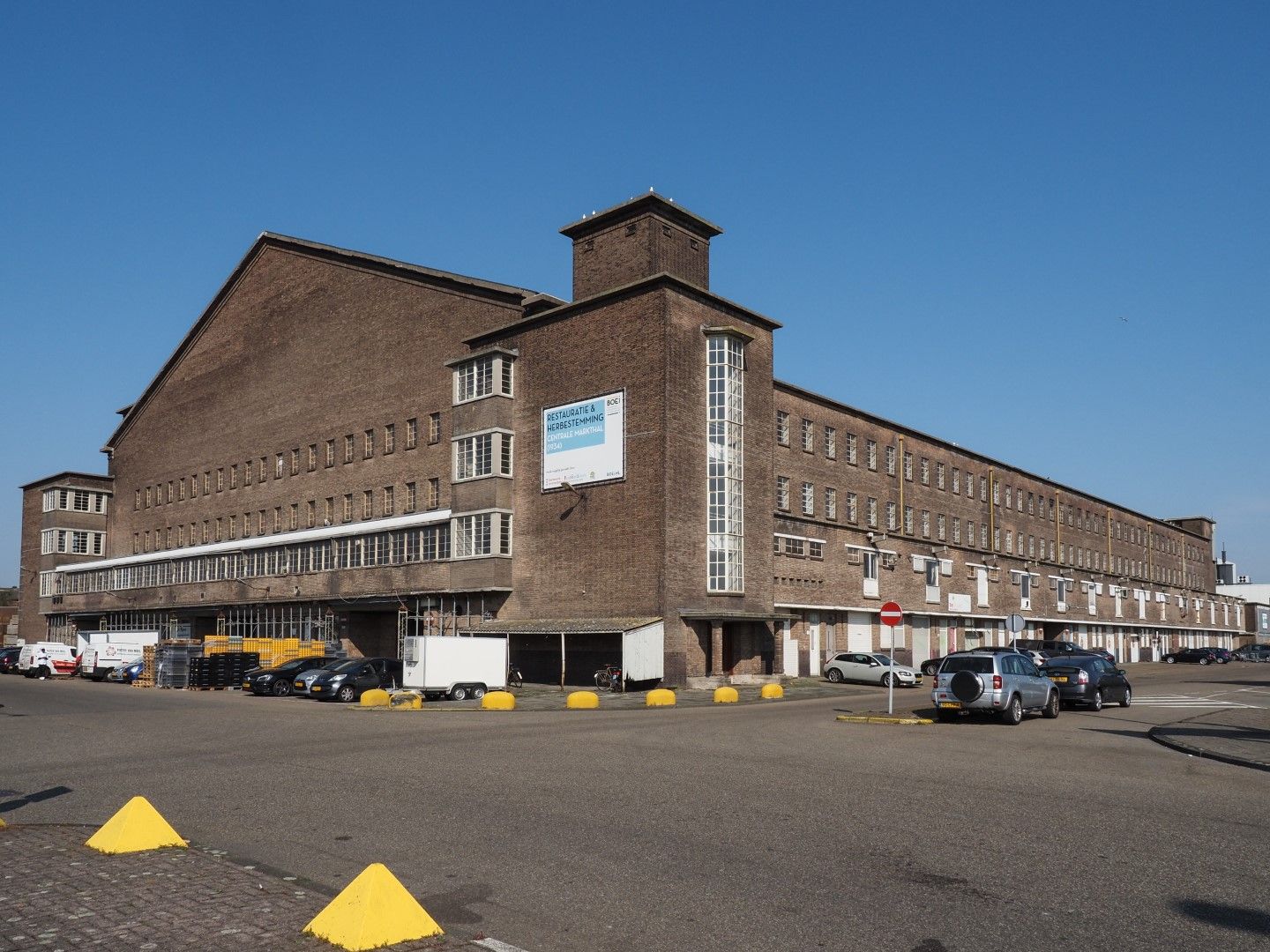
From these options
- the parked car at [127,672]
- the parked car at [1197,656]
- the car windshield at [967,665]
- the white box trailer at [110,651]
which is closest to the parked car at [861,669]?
the car windshield at [967,665]

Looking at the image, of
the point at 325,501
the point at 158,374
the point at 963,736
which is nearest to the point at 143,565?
the point at 158,374

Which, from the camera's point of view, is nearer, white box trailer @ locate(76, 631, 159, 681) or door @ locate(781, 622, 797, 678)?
→ door @ locate(781, 622, 797, 678)

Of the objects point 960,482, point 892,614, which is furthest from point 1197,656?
point 892,614

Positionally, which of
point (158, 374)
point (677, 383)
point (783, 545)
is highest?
point (158, 374)

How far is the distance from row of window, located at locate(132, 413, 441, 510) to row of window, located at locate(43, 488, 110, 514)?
776 cm

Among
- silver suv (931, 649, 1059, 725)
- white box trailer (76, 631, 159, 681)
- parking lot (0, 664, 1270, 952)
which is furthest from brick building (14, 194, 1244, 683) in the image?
parking lot (0, 664, 1270, 952)

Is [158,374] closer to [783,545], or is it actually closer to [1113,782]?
[783,545]

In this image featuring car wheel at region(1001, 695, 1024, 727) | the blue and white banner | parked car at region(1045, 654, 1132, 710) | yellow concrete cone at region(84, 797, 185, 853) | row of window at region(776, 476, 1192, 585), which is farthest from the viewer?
row of window at region(776, 476, 1192, 585)

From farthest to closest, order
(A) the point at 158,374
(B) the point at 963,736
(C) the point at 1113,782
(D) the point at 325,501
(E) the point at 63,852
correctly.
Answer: (A) the point at 158,374
(D) the point at 325,501
(B) the point at 963,736
(C) the point at 1113,782
(E) the point at 63,852

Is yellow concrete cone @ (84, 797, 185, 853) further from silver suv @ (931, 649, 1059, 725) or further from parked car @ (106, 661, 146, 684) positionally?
parked car @ (106, 661, 146, 684)

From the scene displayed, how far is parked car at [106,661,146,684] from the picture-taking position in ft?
162

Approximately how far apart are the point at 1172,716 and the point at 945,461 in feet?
143

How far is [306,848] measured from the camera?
10125 millimetres

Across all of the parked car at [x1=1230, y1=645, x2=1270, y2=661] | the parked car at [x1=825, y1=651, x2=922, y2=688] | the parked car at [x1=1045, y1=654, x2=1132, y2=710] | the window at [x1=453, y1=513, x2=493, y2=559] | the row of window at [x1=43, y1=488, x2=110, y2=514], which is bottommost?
the parked car at [x1=1230, y1=645, x2=1270, y2=661]
